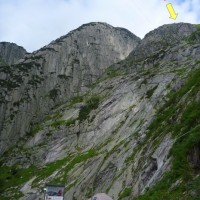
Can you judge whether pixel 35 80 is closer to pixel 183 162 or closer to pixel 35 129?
pixel 35 129

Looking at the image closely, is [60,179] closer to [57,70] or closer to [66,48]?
[57,70]

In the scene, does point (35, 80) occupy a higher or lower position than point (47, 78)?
lower

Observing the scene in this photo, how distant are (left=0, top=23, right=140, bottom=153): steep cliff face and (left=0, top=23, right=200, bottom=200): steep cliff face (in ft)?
6.90

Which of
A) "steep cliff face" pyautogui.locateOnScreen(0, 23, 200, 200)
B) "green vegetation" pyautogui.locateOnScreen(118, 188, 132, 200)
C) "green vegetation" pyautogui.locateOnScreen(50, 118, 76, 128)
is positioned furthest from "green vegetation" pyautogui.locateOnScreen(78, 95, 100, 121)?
"green vegetation" pyautogui.locateOnScreen(118, 188, 132, 200)

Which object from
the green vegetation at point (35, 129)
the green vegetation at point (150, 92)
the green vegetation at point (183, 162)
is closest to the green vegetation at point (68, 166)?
the green vegetation at point (150, 92)

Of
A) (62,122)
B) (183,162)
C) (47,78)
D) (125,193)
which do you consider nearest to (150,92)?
(62,122)

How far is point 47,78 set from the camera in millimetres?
158000

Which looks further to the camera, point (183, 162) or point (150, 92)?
point (150, 92)

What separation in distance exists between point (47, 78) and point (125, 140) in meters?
94.0

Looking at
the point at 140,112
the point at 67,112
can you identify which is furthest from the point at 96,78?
the point at 140,112

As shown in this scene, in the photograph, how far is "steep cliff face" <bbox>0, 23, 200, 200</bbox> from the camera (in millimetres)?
33781

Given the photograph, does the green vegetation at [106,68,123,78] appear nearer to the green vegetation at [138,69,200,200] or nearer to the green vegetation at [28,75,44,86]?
the green vegetation at [28,75,44,86]

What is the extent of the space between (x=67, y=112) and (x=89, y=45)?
72726 mm

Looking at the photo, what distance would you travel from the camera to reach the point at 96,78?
571 feet
